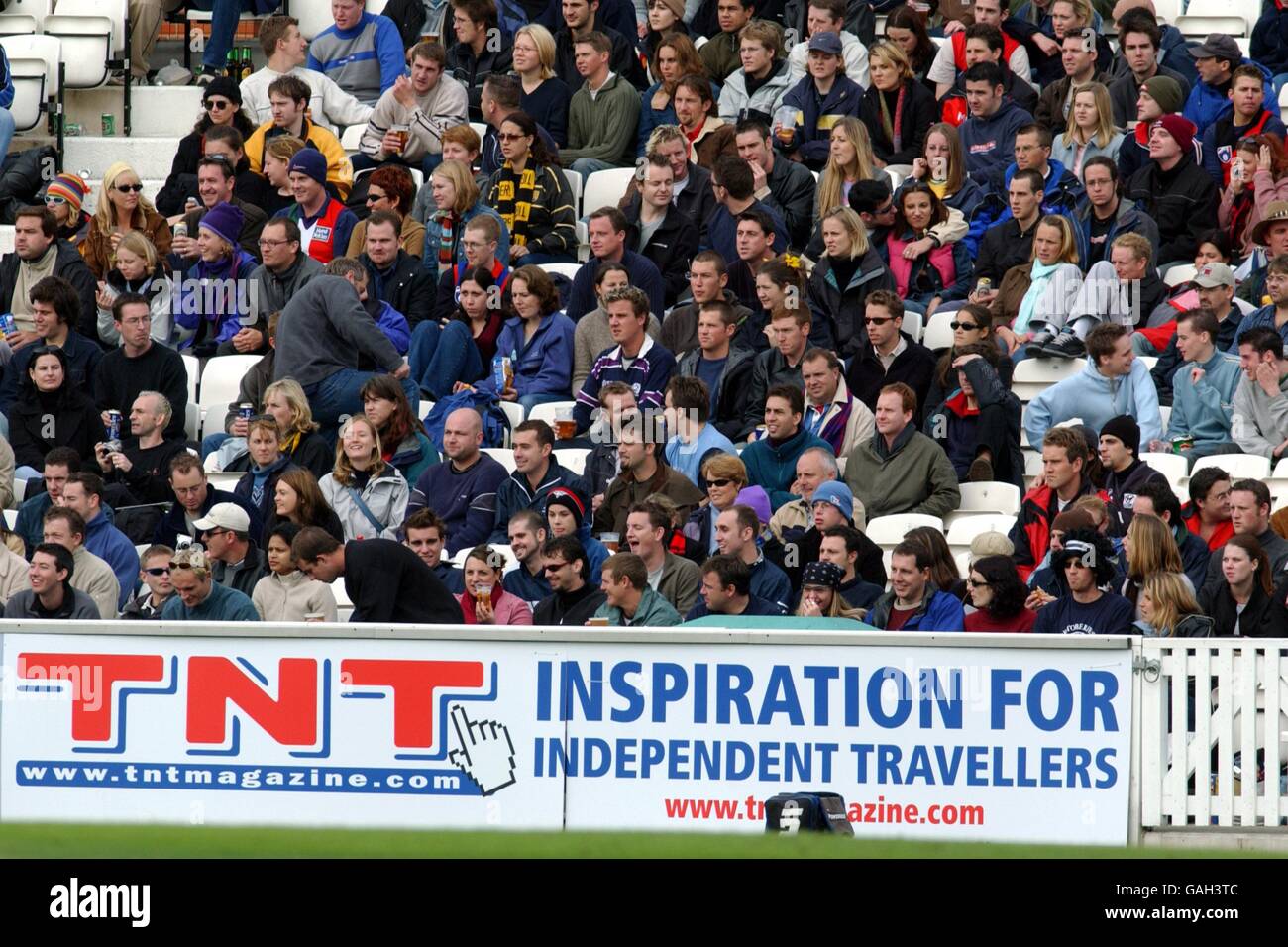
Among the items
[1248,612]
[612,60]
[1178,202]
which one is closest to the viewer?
[1248,612]

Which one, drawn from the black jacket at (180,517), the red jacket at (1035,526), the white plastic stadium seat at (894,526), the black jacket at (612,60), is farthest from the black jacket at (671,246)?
the red jacket at (1035,526)

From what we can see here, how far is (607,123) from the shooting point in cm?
1493

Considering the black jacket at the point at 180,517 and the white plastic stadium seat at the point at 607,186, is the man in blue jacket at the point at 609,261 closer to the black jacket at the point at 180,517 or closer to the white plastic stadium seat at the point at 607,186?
the white plastic stadium seat at the point at 607,186

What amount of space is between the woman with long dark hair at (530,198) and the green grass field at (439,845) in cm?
857

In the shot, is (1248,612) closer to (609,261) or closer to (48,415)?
(609,261)

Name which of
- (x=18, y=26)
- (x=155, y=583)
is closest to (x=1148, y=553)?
(x=155, y=583)

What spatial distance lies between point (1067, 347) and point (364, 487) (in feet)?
12.9

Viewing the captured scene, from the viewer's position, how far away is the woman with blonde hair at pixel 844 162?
13.6m

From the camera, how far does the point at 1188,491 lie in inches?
442

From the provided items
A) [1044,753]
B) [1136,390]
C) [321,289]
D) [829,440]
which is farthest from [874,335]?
[1044,753]

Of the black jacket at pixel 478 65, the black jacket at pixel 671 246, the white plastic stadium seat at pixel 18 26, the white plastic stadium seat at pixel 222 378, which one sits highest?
the white plastic stadium seat at pixel 18 26

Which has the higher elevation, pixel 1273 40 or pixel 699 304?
pixel 1273 40

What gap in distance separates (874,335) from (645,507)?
214cm

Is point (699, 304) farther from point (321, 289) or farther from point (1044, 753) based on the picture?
point (1044, 753)
